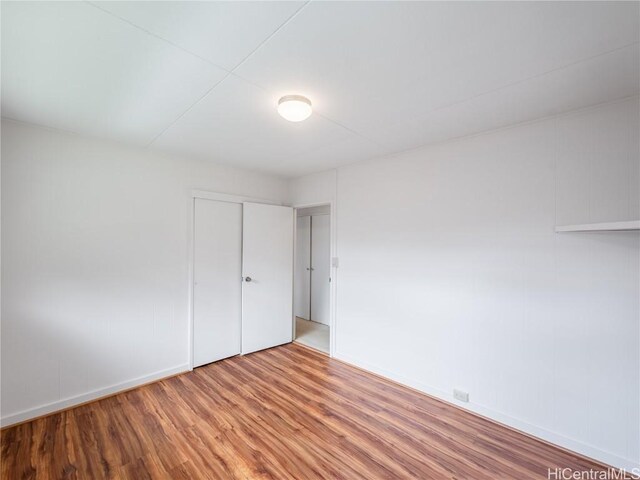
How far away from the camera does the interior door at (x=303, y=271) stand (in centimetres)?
538

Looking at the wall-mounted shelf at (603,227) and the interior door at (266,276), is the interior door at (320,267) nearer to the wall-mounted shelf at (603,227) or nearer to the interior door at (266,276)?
the interior door at (266,276)

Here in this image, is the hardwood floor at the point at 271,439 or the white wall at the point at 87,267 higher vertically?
the white wall at the point at 87,267

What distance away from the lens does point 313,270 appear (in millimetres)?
5293

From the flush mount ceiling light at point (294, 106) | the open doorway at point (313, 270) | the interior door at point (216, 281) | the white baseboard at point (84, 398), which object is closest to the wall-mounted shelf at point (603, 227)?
the flush mount ceiling light at point (294, 106)

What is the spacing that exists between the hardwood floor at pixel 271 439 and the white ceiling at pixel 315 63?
8.04 ft

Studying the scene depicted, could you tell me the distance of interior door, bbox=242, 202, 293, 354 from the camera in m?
3.61

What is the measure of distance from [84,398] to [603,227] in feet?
13.9

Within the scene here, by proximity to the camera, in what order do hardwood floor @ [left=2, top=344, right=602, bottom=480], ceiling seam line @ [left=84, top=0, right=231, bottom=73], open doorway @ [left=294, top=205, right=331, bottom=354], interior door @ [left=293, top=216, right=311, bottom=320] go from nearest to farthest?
ceiling seam line @ [left=84, top=0, right=231, bottom=73], hardwood floor @ [left=2, top=344, right=602, bottom=480], open doorway @ [left=294, top=205, right=331, bottom=354], interior door @ [left=293, top=216, right=311, bottom=320]

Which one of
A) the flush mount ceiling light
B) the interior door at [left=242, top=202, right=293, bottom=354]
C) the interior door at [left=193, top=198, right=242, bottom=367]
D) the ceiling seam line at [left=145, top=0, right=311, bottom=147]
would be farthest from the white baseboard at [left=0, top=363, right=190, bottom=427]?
the flush mount ceiling light

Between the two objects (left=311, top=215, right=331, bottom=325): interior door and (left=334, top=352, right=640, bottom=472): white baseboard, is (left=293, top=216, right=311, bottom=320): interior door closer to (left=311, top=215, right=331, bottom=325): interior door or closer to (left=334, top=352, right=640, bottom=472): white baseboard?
(left=311, top=215, right=331, bottom=325): interior door

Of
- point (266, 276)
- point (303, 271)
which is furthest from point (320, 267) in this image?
point (266, 276)

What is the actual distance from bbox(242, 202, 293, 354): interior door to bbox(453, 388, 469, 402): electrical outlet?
2326 millimetres

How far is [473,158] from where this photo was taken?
2441 millimetres

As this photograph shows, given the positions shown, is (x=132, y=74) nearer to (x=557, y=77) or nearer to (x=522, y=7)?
(x=522, y=7)
